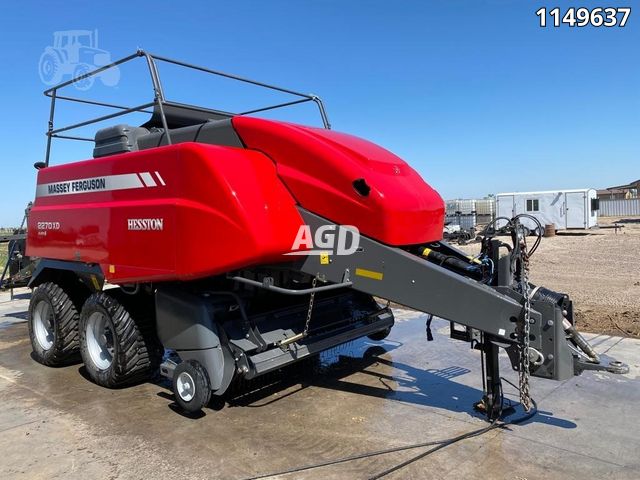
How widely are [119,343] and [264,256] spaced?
1858 millimetres

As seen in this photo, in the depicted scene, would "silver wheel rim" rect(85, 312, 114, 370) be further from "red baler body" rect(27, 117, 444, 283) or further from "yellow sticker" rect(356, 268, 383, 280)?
"yellow sticker" rect(356, 268, 383, 280)

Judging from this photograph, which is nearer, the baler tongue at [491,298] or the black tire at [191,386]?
the baler tongue at [491,298]

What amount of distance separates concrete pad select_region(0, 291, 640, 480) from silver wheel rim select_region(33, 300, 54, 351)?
0.42 m

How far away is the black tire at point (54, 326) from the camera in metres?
5.49

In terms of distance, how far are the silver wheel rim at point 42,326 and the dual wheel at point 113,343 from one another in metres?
0.19

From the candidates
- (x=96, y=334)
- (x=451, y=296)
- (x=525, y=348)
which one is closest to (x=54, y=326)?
(x=96, y=334)

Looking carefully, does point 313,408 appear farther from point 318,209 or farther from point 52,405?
point 52,405

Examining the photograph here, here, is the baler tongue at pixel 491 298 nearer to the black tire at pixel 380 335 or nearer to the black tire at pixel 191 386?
the black tire at pixel 191 386

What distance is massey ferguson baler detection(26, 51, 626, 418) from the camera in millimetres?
3617

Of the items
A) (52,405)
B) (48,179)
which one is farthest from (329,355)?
(48,179)

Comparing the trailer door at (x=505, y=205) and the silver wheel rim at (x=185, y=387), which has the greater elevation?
the trailer door at (x=505, y=205)

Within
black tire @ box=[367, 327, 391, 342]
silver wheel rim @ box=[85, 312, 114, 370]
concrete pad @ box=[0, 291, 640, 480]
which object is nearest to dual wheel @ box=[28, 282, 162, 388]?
silver wheel rim @ box=[85, 312, 114, 370]

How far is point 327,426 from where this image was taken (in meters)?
3.89

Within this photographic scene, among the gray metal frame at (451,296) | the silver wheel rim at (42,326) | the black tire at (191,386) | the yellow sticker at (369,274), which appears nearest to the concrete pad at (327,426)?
the black tire at (191,386)
